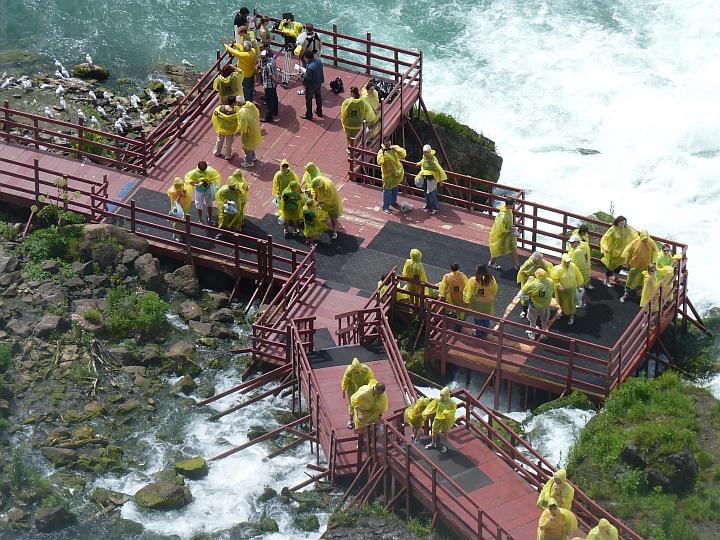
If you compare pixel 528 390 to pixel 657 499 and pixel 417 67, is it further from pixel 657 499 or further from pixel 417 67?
pixel 417 67

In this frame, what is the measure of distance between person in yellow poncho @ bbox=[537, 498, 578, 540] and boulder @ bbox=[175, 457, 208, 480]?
289 inches

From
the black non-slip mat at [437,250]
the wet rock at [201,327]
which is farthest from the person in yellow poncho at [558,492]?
the wet rock at [201,327]

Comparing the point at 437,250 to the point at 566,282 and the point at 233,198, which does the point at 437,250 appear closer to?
the point at 566,282

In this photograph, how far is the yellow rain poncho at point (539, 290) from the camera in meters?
36.6

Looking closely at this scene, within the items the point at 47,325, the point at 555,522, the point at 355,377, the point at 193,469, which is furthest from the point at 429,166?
the point at 555,522

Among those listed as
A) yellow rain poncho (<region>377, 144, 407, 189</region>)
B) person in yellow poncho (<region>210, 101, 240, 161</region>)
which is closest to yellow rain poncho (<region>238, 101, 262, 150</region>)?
person in yellow poncho (<region>210, 101, 240, 161</region>)

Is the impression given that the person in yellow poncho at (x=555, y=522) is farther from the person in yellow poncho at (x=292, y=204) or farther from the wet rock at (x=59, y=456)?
the person in yellow poncho at (x=292, y=204)

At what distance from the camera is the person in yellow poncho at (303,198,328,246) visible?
130ft

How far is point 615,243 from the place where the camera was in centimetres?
3819

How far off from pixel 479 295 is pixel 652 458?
16.9 ft

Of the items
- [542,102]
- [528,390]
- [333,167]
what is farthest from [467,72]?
[528,390]

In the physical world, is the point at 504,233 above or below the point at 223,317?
above

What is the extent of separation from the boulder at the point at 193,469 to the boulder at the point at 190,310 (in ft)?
16.9

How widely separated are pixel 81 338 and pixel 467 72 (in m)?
20.1
